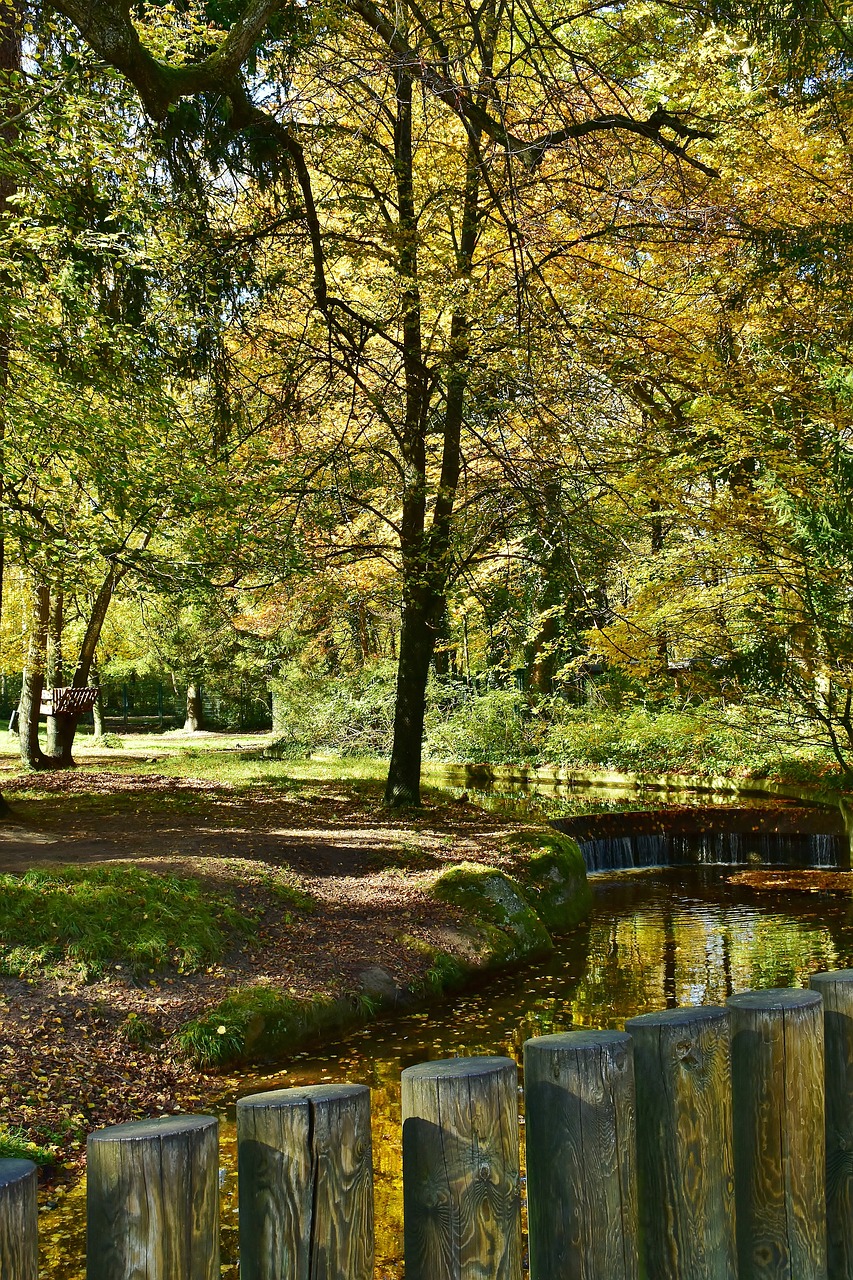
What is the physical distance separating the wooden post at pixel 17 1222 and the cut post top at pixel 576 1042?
747mm

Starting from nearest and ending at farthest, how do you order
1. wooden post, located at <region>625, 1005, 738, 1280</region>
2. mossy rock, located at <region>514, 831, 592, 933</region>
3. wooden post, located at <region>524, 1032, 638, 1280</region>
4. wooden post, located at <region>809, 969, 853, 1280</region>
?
→ wooden post, located at <region>524, 1032, 638, 1280</region>
wooden post, located at <region>625, 1005, 738, 1280</region>
wooden post, located at <region>809, 969, 853, 1280</region>
mossy rock, located at <region>514, 831, 592, 933</region>

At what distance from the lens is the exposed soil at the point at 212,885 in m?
5.19

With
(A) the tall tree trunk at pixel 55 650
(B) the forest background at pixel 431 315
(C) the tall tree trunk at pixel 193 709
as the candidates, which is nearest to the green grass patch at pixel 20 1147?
(B) the forest background at pixel 431 315

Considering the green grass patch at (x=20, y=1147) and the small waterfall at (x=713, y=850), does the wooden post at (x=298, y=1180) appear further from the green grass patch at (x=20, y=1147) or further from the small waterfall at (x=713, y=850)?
the small waterfall at (x=713, y=850)

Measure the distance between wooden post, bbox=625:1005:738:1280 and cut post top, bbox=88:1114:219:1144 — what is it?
0.74 m

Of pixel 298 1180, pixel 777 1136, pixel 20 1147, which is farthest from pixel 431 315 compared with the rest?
pixel 298 1180

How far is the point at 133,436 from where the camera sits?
8.49m

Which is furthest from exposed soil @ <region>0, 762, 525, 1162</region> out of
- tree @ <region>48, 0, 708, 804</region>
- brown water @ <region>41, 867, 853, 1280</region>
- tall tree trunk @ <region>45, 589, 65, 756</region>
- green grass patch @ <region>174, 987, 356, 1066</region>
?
tall tree trunk @ <region>45, 589, 65, 756</region>

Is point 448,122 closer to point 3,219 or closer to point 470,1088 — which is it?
point 3,219

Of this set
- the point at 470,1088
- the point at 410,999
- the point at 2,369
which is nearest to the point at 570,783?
the point at 410,999

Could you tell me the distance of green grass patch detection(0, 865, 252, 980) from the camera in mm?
6074

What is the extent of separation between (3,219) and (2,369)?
3.93 feet

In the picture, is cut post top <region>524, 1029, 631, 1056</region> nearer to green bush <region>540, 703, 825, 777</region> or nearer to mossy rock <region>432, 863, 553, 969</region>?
mossy rock <region>432, 863, 553, 969</region>

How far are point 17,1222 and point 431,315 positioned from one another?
34.0ft
